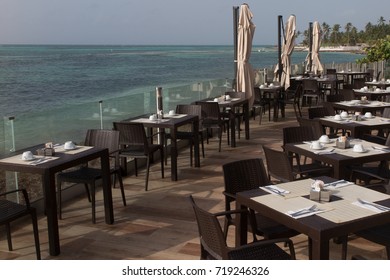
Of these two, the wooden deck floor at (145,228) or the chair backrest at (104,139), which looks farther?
the chair backrest at (104,139)

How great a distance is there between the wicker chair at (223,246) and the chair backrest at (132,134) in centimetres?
328

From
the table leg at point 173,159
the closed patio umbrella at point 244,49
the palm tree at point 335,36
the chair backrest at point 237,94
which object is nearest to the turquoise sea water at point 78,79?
the closed patio umbrella at point 244,49

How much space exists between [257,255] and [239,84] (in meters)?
7.68

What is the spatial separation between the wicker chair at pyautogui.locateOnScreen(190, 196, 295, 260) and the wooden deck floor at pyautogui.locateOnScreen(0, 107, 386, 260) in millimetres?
1288

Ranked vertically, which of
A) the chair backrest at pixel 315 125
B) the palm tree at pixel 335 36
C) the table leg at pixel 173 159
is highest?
the palm tree at pixel 335 36

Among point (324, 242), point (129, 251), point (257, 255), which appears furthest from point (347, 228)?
point (129, 251)

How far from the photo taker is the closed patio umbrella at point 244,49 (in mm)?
10109

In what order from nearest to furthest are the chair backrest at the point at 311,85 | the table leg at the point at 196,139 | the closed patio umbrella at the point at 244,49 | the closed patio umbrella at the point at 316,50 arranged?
the table leg at the point at 196,139
the closed patio umbrella at the point at 244,49
the chair backrest at the point at 311,85
the closed patio umbrella at the point at 316,50

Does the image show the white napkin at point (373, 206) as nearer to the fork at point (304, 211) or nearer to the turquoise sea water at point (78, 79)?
the fork at point (304, 211)

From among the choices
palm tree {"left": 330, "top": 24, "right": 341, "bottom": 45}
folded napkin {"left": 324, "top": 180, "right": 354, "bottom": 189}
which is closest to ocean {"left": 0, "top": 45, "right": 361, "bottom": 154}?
folded napkin {"left": 324, "top": 180, "right": 354, "bottom": 189}

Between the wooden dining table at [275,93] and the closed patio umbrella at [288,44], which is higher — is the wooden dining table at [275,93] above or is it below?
below

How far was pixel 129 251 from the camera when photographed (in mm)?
4285

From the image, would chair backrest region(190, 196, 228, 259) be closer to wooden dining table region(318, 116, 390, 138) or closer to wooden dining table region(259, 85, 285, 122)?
wooden dining table region(318, 116, 390, 138)
